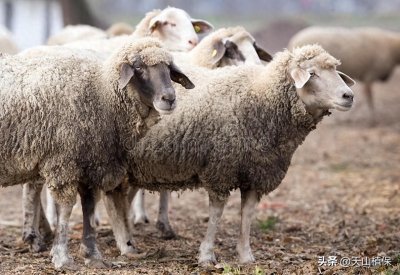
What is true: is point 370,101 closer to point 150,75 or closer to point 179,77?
point 179,77

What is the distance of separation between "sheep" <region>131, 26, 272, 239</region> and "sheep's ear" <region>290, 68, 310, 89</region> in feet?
4.69

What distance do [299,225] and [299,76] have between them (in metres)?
2.83

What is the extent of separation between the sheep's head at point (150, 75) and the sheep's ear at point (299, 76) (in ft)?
3.47

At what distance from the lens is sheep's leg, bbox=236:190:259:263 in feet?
25.8

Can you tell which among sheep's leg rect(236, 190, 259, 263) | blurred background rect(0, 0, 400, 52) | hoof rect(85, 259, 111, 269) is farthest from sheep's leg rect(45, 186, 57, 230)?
blurred background rect(0, 0, 400, 52)

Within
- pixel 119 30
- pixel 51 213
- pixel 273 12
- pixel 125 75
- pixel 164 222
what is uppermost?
pixel 273 12

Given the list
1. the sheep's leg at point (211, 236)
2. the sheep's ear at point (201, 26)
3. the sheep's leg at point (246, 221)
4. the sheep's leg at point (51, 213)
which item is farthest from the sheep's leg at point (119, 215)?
the sheep's ear at point (201, 26)

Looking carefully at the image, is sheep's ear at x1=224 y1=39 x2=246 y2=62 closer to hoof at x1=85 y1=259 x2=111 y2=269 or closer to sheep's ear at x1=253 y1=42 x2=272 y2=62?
sheep's ear at x1=253 y1=42 x2=272 y2=62

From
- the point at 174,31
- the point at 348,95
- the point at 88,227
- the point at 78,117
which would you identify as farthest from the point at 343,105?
the point at 174,31

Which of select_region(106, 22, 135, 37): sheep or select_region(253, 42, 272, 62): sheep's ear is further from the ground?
select_region(106, 22, 135, 37): sheep

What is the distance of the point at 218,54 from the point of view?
9141 millimetres

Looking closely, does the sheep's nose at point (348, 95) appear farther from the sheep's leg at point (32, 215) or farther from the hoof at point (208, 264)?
the sheep's leg at point (32, 215)

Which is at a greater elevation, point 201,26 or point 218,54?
point 201,26

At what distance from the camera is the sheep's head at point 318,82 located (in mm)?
7621
